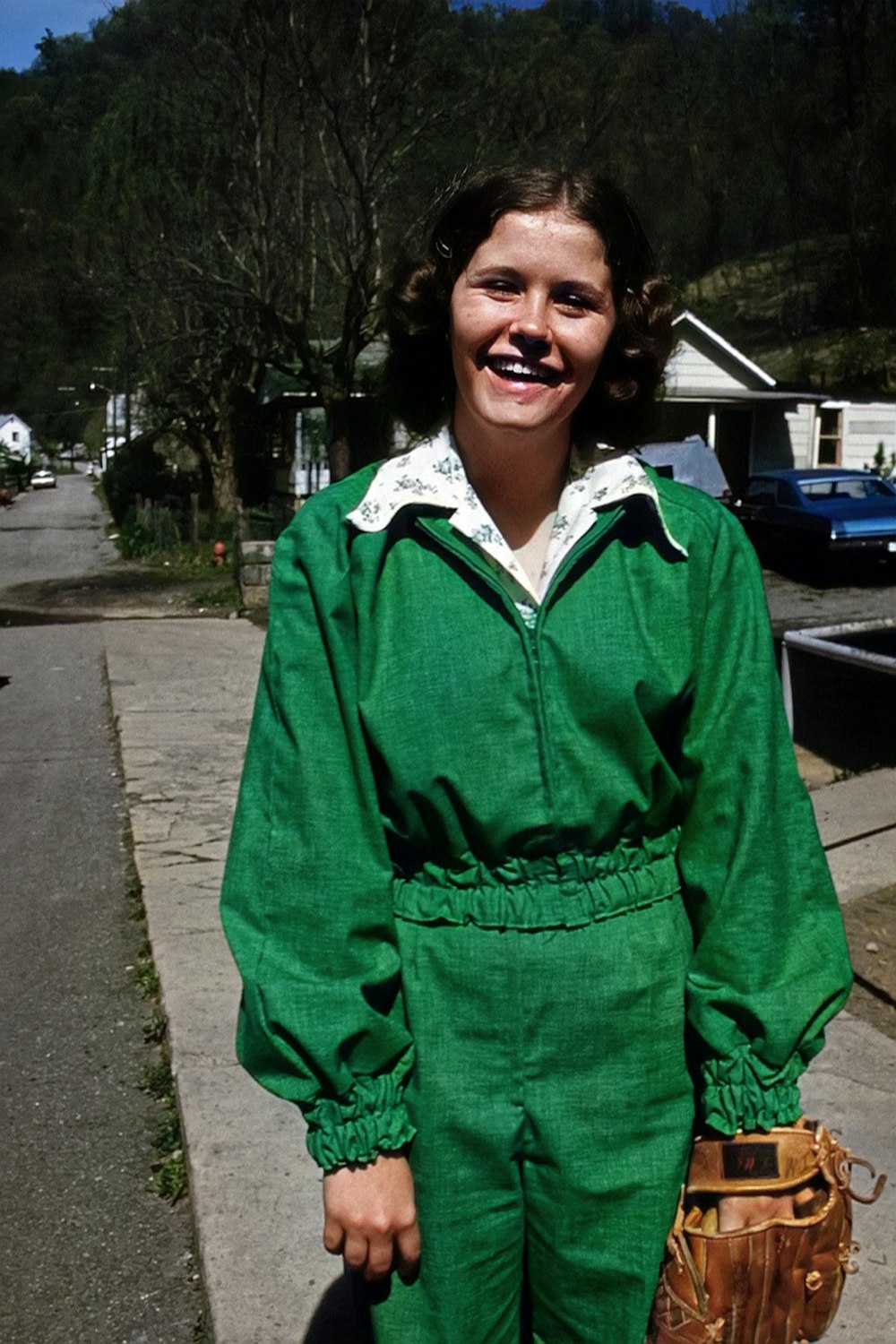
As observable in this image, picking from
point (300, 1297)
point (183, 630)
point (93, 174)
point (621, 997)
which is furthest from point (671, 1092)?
point (93, 174)

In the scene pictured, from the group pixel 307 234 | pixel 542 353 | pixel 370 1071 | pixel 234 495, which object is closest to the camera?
pixel 370 1071

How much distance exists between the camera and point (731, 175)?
46.3 m

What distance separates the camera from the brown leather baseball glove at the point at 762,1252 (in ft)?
5.27

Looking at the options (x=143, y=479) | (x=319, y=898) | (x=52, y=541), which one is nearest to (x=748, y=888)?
(x=319, y=898)

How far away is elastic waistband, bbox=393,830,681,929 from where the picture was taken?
1664mm

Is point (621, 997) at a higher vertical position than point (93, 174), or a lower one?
lower

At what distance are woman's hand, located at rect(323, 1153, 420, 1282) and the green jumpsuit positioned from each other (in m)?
0.03

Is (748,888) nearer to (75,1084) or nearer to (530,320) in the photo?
(530,320)

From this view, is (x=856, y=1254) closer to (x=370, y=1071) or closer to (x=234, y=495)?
(x=370, y=1071)

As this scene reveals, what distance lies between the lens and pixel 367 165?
59.2ft

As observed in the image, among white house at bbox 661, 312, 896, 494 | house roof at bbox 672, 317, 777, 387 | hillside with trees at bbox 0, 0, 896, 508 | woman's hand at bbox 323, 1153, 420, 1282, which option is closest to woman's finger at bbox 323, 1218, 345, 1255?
woman's hand at bbox 323, 1153, 420, 1282

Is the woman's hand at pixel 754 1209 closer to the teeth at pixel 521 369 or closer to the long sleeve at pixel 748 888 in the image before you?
the long sleeve at pixel 748 888

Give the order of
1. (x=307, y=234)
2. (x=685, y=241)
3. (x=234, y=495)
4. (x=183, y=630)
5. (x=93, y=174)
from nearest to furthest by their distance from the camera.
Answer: (x=183, y=630), (x=307, y=234), (x=234, y=495), (x=93, y=174), (x=685, y=241)

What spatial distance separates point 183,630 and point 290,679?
12.0m
